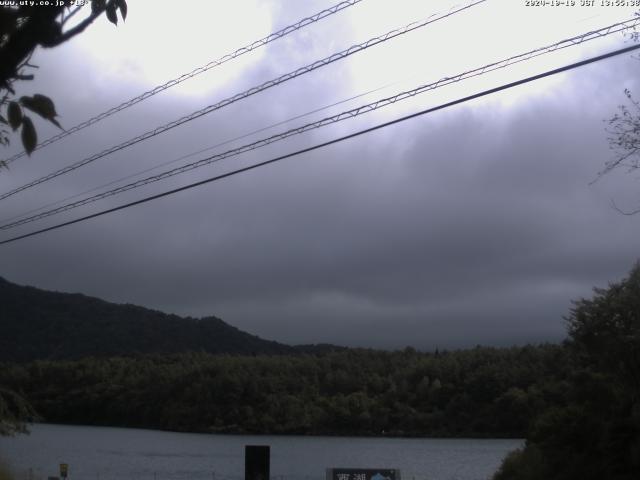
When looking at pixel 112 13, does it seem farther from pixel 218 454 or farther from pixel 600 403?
pixel 218 454

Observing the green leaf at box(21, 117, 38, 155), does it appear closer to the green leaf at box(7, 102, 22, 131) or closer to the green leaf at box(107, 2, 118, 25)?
the green leaf at box(7, 102, 22, 131)

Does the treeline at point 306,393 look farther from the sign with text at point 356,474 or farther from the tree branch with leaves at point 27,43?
the tree branch with leaves at point 27,43

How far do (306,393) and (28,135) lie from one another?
91103 millimetres

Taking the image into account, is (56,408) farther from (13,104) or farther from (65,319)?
(13,104)

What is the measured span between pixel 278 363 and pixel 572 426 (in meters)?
82.3

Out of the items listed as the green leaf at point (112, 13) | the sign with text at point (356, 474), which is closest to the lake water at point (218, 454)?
the sign with text at point (356, 474)

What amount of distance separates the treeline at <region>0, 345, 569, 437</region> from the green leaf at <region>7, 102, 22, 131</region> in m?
67.9

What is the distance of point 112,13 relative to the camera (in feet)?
16.1

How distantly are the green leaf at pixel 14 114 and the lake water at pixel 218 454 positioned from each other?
3811cm

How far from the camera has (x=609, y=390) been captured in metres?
22.5

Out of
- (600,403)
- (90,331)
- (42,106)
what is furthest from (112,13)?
(90,331)

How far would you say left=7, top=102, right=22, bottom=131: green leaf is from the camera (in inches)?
170

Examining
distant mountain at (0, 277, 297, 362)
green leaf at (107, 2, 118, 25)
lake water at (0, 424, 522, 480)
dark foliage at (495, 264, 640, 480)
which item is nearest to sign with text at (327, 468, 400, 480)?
dark foliage at (495, 264, 640, 480)

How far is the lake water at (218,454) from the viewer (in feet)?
162
